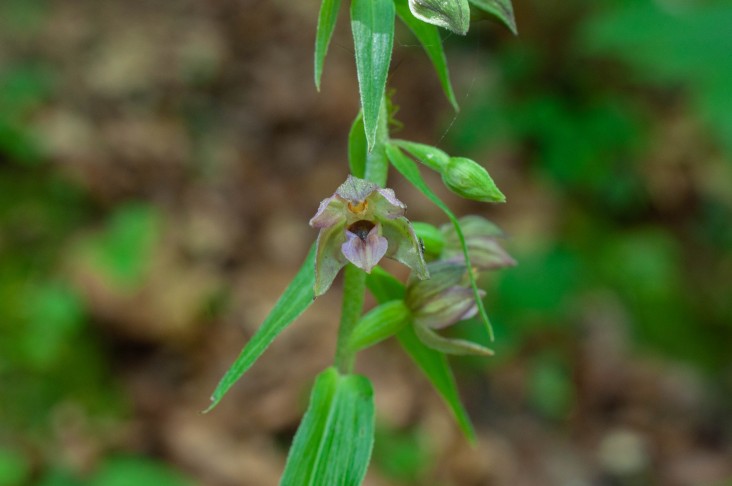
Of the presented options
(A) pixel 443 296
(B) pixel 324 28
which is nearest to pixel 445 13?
(B) pixel 324 28

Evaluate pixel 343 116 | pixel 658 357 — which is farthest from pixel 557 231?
pixel 343 116

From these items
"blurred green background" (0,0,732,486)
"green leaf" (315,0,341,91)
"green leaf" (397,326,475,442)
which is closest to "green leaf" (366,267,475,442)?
"green leaf" (397,326,475,442)

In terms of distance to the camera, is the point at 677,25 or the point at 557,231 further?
the point at 557,231

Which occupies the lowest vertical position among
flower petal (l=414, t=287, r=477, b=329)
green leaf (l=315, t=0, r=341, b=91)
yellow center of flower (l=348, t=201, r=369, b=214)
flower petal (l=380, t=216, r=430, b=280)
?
flower petal (l=414, t=287, r=477, b=329)

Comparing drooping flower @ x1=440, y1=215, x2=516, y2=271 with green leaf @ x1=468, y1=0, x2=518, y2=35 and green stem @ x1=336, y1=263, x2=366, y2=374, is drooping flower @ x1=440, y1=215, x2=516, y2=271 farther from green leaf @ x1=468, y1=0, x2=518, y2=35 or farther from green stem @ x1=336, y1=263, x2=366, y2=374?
green leaf @ x1=468, y1=0, x2=518, y2=35

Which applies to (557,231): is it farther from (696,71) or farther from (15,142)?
(15,142)

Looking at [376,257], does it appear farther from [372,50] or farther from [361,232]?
[372,50]
